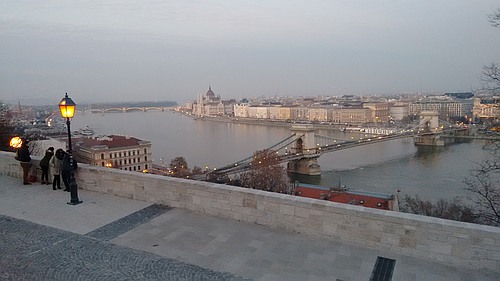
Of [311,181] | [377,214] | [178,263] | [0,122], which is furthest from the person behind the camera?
[311,181]

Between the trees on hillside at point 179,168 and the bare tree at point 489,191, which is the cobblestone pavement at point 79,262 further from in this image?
the trees on hillside at point 179,168

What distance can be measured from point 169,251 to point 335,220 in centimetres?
129

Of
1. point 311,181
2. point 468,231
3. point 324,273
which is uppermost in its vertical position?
point 468,231

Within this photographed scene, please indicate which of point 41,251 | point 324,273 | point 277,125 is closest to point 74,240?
point 41,251

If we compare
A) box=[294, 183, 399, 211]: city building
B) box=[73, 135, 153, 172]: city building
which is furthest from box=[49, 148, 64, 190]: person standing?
box=[73, 135, 153, 172]: city building

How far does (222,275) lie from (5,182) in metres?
4.07

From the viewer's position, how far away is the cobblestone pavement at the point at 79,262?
240 centimetres

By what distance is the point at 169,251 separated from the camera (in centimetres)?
277

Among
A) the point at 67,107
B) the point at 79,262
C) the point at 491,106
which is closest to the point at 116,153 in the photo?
the point at 67,107

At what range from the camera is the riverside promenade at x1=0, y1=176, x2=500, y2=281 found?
243 cm

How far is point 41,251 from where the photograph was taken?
2770 millimetres

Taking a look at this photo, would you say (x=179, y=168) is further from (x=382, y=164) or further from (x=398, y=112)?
(x=398, y=112)

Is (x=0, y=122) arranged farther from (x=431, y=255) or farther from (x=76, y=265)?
(x=431, y=255)

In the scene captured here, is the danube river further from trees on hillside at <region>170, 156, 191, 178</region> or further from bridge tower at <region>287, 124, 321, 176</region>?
trees on hillside at <region>170, 156, 191, 178</region>
